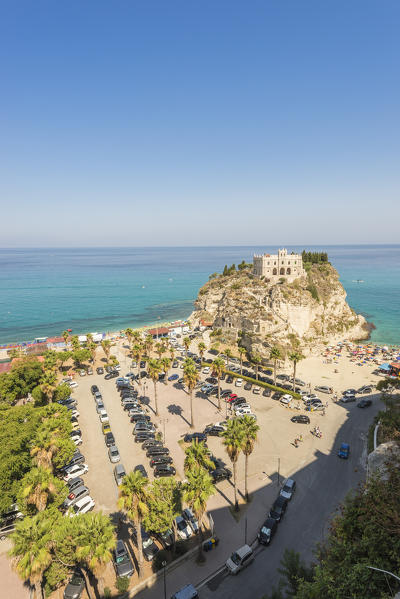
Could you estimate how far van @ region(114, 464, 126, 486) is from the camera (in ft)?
114

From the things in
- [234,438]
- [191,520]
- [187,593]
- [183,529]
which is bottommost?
[191,520]

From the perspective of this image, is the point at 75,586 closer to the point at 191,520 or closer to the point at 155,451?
the point at 191,520

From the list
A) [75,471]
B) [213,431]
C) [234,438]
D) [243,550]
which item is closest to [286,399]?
[213,431]

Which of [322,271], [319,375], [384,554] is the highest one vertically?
[322,271]

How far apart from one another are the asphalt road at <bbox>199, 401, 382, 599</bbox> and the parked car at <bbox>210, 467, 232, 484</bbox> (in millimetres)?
7686

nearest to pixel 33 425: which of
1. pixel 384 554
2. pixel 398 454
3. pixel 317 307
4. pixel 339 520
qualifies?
pixel 339 520

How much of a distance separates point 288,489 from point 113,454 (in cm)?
2252

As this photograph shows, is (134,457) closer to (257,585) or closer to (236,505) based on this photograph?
(236,505)

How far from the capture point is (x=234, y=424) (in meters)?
28.2

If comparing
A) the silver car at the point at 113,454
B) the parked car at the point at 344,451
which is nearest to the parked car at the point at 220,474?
the silver car at the point at 113,454

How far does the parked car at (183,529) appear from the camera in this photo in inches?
1107

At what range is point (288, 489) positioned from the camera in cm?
3281

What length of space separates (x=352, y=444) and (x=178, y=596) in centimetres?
3061

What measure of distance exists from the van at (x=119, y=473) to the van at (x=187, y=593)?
14.2 m
